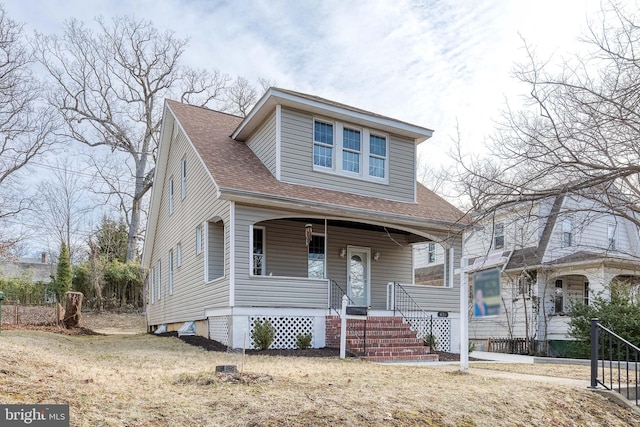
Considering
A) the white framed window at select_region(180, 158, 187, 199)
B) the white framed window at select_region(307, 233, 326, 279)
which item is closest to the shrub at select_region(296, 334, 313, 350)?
the white framed window at select_region(307, 233, 326, 279)

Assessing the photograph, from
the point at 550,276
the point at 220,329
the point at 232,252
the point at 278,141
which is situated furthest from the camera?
the point at 550,276

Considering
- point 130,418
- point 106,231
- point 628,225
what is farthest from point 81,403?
point 106,231

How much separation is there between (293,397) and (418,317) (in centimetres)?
929

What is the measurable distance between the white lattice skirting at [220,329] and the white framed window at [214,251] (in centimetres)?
118

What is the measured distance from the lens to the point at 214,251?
14078mm

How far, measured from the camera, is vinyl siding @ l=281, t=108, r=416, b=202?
14008mm

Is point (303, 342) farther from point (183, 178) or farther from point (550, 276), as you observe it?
point (550, 276)

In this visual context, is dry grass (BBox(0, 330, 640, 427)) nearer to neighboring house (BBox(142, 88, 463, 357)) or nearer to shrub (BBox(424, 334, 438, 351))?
neighboring house (BBox(142, 88, 463, 357))

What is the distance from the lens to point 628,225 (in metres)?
22.9

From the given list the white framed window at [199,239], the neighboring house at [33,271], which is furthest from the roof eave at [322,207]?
the neighboring house at [33,271]

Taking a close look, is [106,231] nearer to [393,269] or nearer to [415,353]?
[393,269]

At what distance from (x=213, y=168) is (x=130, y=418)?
9261 mm

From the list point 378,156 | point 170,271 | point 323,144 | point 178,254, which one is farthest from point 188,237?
point 378,156

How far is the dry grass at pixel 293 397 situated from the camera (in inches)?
179
